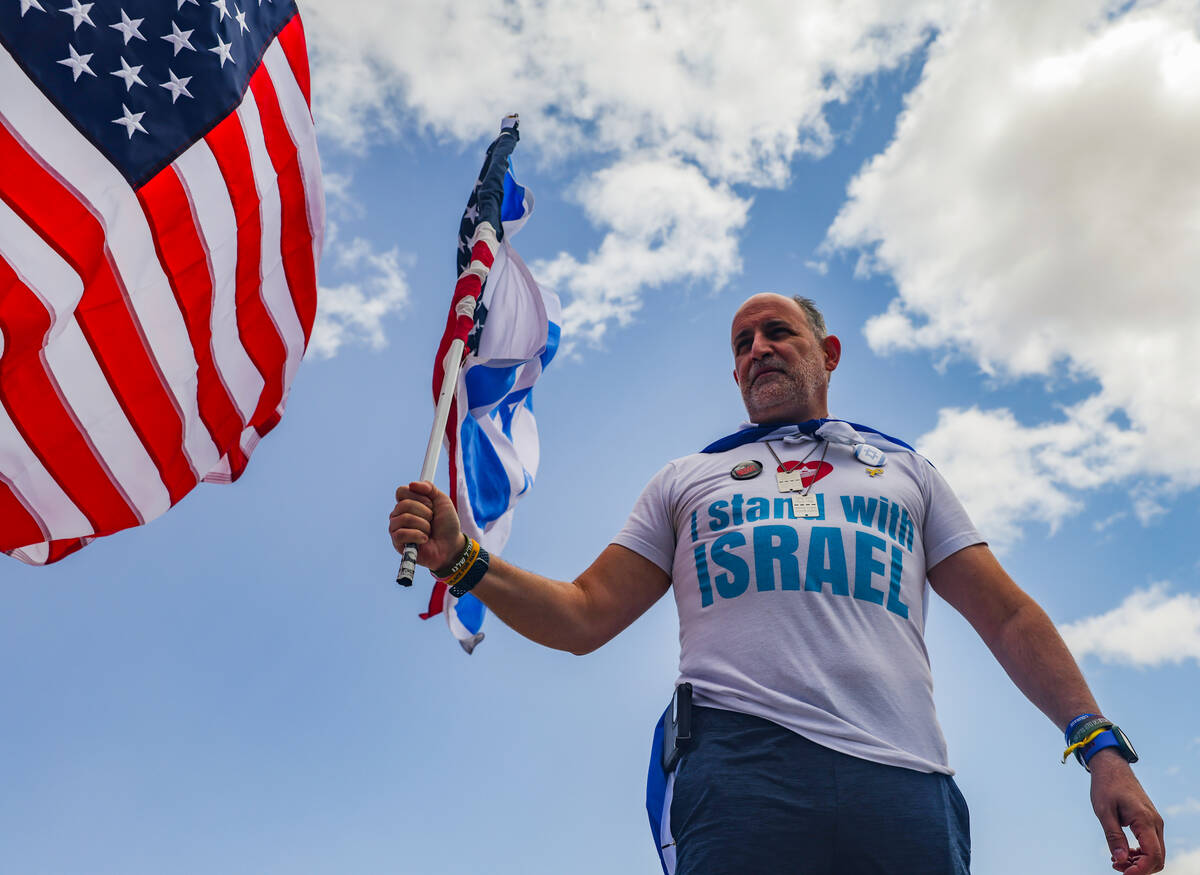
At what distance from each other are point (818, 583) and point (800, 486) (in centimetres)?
47

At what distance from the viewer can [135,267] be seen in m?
4.51

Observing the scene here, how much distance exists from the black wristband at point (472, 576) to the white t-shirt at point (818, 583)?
733 millimetres

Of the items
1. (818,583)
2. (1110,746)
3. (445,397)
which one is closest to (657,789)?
(818,583)

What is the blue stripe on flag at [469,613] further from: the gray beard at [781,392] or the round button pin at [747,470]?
the round button pin at [747,470]

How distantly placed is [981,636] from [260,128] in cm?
458

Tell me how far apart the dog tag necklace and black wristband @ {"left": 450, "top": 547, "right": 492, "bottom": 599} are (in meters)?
1.11

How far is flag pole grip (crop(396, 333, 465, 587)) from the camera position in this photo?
8.73ft

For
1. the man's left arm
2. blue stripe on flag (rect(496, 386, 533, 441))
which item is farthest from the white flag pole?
the man's left arm

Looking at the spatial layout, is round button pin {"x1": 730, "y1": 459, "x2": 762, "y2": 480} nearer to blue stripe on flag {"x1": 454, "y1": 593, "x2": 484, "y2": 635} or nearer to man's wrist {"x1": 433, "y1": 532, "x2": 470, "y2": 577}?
man's wrist {"x1": 433, "y1": 532, "x2": 470, "y2": 577}

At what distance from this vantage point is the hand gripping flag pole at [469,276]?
3.29m

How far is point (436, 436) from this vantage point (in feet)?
10.9

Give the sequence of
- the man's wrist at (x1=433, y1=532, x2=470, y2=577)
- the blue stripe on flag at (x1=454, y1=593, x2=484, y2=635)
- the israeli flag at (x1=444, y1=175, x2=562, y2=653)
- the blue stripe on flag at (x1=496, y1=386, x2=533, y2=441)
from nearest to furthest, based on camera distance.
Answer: the man's wrist at (x1=433, y1=532, x2=470, y2=577), the blue stripe on flag at (x1=454, y1=593, x2=484, y2=635), the israeli flag at (x1=444, y1=175, x2=562, y2=653), the blue stripe on flag at (x1=496, y1=386, x2=533, y2=441)

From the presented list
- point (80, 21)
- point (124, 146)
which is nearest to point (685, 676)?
point (124, 146)

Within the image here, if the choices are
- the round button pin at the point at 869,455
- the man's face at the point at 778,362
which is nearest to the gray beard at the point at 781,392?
the man's face at the point at 778,362
